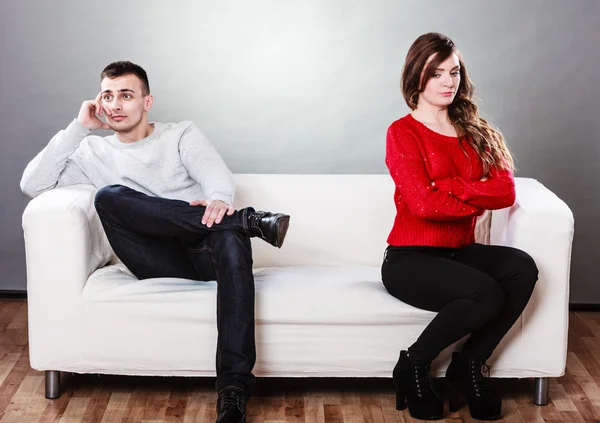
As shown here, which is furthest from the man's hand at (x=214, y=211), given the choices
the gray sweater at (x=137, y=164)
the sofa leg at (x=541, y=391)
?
the sofa leg at (x=541, y=391)

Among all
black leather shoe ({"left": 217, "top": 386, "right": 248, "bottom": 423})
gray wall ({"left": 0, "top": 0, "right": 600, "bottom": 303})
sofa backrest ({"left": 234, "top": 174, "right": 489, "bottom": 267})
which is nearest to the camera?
black leather shoe ({"left": 217, "top": 386, "right": 248, "bottom": 423})

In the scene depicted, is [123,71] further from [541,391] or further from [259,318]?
[541,391]

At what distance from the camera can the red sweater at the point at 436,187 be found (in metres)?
2.77

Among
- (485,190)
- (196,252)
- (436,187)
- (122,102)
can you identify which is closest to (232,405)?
(196,252)

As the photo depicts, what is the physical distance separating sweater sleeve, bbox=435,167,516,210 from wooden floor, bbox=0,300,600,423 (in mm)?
603

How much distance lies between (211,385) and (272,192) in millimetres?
742

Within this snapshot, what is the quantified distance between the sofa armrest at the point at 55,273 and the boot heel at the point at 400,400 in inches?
39.4

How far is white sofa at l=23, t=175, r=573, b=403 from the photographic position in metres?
2.82

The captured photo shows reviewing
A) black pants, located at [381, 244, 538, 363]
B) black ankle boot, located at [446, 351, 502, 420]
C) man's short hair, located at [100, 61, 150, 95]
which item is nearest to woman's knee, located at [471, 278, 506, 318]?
black pants, located at [381, 244, 538, 363]

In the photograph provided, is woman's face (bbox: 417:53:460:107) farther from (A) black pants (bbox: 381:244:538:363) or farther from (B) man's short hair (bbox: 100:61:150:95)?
(B) man's short hair (bbox: 100:61:150:95)

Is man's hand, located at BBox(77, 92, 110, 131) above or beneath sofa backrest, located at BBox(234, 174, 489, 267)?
above

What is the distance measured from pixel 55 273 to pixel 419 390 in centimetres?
117

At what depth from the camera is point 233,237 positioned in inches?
111

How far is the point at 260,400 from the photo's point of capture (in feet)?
9.57
